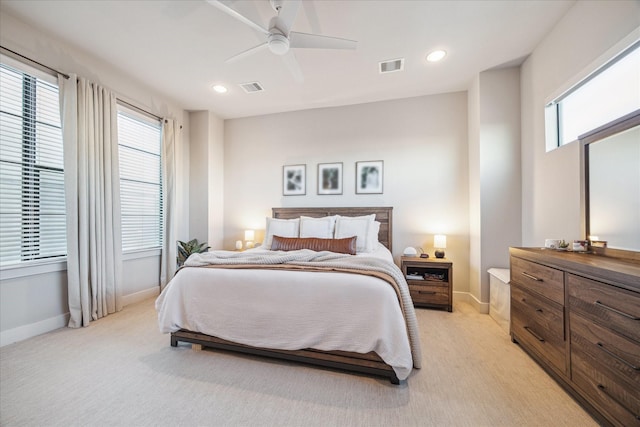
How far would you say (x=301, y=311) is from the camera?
1884 millimetres

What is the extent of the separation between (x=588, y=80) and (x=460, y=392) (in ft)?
8.84

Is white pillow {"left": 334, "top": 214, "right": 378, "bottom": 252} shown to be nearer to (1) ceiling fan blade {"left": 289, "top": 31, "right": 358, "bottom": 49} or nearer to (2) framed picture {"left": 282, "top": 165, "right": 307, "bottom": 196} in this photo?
(2) framed picture {"left": 282, "top": 165, "right": 307, "bottom": 196}

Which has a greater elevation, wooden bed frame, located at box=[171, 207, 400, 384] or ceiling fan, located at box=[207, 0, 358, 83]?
ceiling fan, located at box=[207, 0, 358, 83]

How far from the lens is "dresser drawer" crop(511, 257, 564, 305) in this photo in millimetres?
1685

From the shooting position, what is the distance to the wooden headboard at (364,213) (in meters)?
3.81

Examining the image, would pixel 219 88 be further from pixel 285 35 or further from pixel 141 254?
pixel 141 254

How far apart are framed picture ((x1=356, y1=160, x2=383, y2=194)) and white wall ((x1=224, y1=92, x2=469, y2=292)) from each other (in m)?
0.09

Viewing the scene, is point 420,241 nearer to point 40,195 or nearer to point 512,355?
point 512,355

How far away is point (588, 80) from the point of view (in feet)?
6.94

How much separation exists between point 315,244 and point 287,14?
2.33 m

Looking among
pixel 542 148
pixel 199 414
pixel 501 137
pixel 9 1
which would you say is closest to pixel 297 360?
pixel 199 414

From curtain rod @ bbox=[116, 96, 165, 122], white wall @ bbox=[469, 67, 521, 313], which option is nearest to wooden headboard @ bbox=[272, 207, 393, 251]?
white wall @ bbox=[469, 67, 521, 313]

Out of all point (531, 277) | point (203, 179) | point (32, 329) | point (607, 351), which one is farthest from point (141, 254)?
point (607, 351)

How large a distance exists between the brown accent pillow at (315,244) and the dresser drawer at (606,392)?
204 cm
